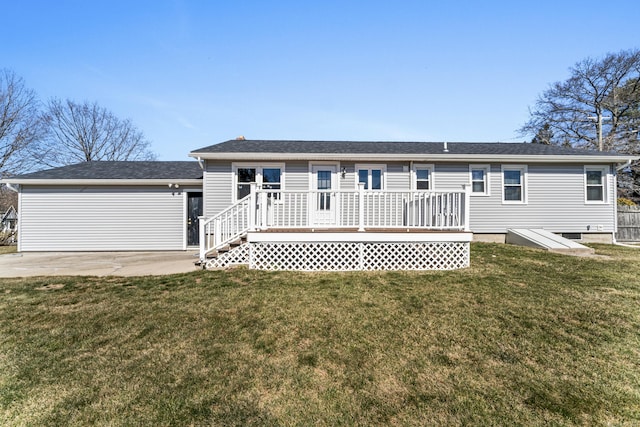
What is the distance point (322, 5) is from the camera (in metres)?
9.41

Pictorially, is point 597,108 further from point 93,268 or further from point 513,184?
point 93,268

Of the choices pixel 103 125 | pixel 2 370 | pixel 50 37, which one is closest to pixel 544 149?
pixel 2 370

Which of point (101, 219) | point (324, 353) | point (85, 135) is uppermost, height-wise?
point (85, 135)

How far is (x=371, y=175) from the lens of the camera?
397 inches

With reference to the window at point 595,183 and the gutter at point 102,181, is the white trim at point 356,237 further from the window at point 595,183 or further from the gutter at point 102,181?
the window at point 595,183

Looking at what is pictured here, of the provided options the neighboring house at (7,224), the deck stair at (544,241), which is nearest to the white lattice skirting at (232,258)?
the deck stair at (544,241)

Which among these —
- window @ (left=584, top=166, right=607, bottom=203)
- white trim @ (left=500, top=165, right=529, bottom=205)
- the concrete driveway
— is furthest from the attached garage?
window @ (left=584, top=166, right=607, bottom=203)

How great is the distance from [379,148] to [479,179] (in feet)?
12.6

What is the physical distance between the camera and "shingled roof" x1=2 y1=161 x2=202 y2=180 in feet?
34.4

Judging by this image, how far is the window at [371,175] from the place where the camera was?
1001 cm

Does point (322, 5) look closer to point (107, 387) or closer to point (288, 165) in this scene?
point (288, 165)

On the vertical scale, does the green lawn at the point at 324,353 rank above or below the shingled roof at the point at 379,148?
below

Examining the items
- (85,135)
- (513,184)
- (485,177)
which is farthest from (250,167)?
(85,135)

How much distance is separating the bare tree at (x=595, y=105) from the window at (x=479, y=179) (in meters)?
17.9
